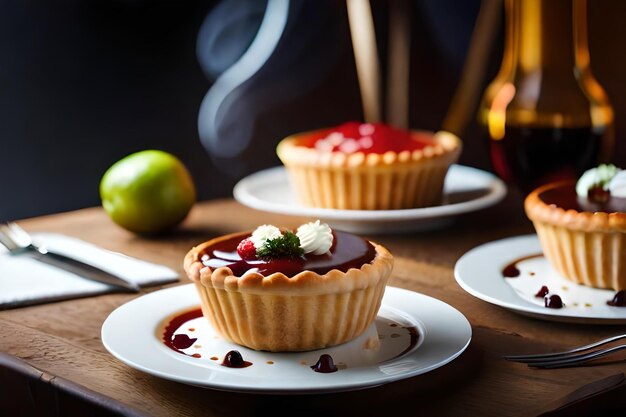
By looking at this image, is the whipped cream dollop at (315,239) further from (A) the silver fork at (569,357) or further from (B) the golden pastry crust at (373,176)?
(B) the golden pastry crust at (373,176)

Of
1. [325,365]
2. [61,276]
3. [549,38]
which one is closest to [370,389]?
[325,365]

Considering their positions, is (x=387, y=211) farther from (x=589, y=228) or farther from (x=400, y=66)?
(x=400, y=66)

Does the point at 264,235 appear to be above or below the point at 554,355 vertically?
above

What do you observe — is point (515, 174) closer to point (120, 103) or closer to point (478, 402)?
point (478, 402)

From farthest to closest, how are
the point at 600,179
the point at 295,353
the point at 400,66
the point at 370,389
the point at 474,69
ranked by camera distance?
the point at 400,66, the point at 474,69, the point at 600,179, the point at 295,353, the point at 370,389

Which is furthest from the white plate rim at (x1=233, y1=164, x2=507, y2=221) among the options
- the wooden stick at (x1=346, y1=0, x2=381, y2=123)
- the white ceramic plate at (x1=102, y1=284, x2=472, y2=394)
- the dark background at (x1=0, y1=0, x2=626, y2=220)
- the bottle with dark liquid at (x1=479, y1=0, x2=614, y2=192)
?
the wooden stick at (x1=346, y1=0, x2=381, y2=123)

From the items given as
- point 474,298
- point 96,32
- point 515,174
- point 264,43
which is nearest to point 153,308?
point 474,298

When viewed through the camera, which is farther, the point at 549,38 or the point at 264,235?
the point at 549,38
